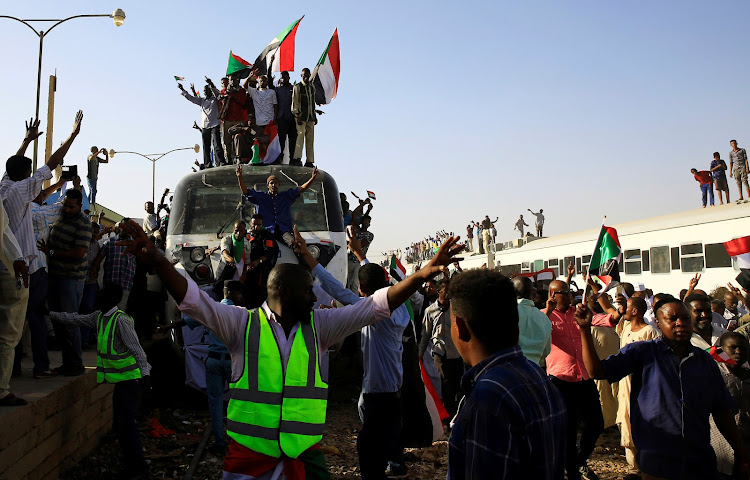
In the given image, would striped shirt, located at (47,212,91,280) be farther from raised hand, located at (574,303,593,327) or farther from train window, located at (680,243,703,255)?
train window, located at (680,243,703,255)

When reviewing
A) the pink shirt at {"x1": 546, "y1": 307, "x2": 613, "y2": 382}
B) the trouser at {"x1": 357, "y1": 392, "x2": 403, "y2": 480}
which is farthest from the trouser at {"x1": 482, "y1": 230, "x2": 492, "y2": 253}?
the trouser at {"x1": 357, "y1": 392, "x2": 403, "y2": 480}

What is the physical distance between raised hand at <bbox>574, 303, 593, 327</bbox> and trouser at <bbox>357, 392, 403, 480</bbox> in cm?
188

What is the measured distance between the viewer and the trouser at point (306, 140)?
41.2ft

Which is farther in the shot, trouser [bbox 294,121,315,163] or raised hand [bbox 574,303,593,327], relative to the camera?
trouser [bbox 294,121,315,163]

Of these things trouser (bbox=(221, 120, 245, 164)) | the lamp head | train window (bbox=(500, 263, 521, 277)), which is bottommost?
train window (bbox=(500, 263, 521, 277))

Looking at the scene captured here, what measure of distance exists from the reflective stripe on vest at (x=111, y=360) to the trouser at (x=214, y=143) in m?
6.53

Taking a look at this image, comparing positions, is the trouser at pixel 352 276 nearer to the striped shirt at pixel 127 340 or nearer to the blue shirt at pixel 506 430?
the striped shirt at pixel 127 340

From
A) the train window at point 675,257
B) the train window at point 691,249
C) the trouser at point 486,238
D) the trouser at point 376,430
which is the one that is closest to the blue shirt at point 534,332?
the trouser at point 376,430

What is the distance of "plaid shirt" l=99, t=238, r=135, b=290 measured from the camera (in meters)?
9.51

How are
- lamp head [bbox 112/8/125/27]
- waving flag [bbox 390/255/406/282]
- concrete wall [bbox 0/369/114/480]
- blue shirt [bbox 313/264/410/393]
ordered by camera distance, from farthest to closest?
lamp head [bbox 112/8/125/27] < waving flag [bbox 390/255/406/282] < blue shirt [bbox 313/264/410/393] < concrete wall [bbox 0/369/114/480]

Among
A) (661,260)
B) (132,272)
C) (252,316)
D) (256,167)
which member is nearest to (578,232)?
(661,260)

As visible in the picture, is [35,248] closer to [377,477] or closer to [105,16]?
[377,477]

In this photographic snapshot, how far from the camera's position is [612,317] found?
7.54 meters

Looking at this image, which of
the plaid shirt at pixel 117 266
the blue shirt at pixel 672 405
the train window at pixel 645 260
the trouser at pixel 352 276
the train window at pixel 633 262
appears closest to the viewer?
the blue shirt at pixel 672 405
